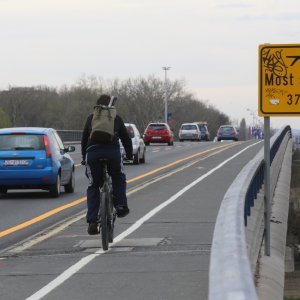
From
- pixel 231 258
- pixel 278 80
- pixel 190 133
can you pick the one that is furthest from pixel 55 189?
pixel 190 133

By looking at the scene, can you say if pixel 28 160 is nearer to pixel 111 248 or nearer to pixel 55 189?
pixel 55 189

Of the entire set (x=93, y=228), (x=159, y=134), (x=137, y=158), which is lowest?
(x=137, y=158)

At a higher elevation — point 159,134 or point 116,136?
point 116,136

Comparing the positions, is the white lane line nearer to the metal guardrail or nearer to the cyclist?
the cyclist

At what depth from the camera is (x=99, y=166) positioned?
10875mm

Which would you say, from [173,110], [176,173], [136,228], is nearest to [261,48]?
[136,228]

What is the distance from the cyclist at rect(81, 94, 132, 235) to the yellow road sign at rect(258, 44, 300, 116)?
2253 mm

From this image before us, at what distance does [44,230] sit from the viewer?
13602 millimetres

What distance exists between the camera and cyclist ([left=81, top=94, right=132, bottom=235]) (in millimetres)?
10820

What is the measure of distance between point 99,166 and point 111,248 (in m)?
1.04

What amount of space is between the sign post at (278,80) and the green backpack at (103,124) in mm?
2176

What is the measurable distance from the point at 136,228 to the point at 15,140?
→ 21.7ft

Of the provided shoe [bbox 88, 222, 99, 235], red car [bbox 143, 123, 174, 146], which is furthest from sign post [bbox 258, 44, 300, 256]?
red car [bbox 143, 123, 174, 146]

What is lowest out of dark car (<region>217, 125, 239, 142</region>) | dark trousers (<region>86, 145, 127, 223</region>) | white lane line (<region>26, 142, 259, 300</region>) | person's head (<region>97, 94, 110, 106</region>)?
dark car (<region>217, 125, 239, 142</region>)
